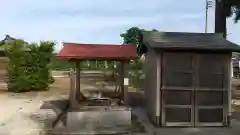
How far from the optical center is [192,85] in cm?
1050

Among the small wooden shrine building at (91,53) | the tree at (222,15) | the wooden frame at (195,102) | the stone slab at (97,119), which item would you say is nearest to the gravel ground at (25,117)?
the stone slab at (97,119)

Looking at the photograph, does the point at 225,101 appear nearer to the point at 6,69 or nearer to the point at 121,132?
the point at 121,132

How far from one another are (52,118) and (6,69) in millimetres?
11135

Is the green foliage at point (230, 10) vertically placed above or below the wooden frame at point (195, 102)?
above

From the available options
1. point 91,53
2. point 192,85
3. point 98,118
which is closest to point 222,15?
point 192,85

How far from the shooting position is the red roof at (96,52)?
35.7 ft

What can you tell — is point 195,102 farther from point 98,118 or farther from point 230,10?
point 230,10

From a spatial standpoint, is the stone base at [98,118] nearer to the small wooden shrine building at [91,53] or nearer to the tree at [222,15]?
the small wooden shrine building at [91,53]

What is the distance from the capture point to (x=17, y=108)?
14414 mm

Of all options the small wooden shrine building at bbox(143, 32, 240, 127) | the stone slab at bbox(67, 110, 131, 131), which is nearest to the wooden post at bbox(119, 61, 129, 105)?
the stone slab at bbox(67, 110, 131, 131)

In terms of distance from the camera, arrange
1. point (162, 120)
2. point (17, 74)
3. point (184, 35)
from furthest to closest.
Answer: point (17, 74) → point (184, 35) → point (162, 120)

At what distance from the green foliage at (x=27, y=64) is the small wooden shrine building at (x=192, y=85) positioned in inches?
497

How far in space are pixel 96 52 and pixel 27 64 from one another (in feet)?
37.7

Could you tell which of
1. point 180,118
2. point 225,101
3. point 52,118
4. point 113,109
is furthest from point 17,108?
point 225,101
